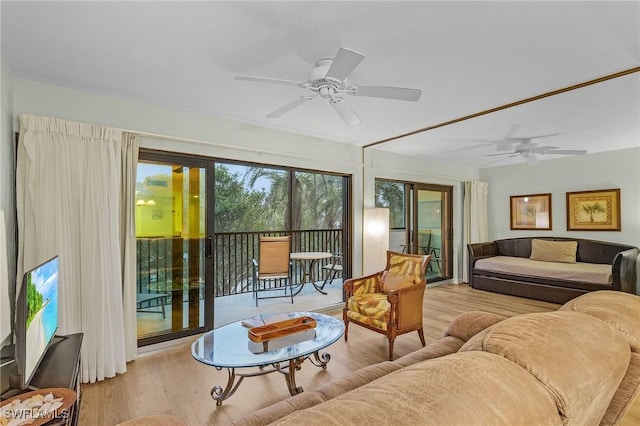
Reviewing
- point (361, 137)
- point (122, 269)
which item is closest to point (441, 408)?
point (122, 269)

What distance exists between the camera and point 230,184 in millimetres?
5578

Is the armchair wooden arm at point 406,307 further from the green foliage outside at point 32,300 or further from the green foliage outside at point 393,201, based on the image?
the green foliage outside at point 393,201

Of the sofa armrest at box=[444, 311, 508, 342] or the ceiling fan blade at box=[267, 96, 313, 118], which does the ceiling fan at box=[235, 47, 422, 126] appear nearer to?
the ceiling fan blade at box=[267, 96, 313, 118]

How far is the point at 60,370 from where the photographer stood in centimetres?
165

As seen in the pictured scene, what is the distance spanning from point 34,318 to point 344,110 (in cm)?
239

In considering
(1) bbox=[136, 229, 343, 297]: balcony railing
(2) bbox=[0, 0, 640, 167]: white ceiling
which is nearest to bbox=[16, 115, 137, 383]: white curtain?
(1) bbox=[136, 229, 343, 297]: balcony railing

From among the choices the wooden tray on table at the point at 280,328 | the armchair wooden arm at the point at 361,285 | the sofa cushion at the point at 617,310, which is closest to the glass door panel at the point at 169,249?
the wooden tray on table at the point at 280,328

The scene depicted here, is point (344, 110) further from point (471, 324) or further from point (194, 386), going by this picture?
point (194, 386)

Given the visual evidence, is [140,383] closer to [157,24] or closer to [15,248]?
[15,248]

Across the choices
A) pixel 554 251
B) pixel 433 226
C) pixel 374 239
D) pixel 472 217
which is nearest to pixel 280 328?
pixel 374 239

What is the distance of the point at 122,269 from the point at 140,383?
990 mm

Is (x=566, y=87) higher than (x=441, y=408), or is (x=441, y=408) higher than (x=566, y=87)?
(x=566, y=87)

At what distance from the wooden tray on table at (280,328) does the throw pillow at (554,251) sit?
17.0 feet

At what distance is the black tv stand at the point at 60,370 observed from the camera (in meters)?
1.47
